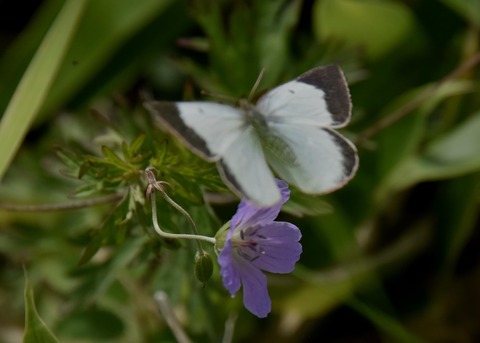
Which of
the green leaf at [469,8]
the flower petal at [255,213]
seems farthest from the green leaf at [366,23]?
the flower petal at [255,213]

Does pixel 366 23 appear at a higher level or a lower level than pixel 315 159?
lower

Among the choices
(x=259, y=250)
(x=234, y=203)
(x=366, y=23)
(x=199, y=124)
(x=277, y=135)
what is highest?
(x=199, y=124)

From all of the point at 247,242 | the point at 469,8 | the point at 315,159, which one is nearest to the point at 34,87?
the point at 247,242

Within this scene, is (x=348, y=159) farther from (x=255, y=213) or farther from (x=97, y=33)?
(x=97, y=33)

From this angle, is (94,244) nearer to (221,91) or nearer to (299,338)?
(221,91)

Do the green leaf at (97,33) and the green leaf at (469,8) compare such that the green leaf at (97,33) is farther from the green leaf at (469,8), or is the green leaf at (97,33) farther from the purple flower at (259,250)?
the purple flower at (259,250)

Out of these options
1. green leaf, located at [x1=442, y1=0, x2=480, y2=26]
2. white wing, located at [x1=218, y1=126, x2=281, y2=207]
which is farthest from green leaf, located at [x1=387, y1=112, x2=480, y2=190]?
white wing, located at [x1=218, y1=126, x2=281, y2=207]

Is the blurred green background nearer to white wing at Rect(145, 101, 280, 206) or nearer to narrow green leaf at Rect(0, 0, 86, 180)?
narrow green leaf at Rect(0, 0, 86, 180)
